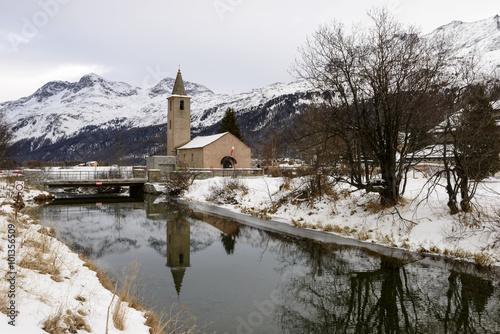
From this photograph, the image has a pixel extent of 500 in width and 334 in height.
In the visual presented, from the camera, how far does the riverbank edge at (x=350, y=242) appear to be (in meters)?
11.2

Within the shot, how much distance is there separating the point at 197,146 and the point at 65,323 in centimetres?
3913

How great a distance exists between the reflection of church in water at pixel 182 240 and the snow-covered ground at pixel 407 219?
2.81 m

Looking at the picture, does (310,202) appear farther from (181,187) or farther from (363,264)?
(181,187)

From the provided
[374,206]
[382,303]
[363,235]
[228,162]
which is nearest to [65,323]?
[382,303]

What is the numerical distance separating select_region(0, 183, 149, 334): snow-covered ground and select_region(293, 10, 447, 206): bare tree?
11.9m

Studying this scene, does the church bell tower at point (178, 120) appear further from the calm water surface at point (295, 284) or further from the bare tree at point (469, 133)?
the bare tree at point (469, 133)

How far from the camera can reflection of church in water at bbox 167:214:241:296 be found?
38.9ft

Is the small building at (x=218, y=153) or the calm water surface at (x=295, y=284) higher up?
the small building at (x=218, y=153)

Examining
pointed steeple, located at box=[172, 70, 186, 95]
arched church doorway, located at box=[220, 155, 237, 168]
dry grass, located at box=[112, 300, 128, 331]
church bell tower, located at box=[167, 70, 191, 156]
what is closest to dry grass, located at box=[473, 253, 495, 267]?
dry grass, located at box=[112, 300, 128, 331]

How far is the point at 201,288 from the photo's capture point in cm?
984

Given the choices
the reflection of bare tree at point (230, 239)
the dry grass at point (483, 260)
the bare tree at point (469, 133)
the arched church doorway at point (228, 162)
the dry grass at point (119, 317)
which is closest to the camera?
the dry grass at point (119, 317)

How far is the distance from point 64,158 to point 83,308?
214548 millimetres

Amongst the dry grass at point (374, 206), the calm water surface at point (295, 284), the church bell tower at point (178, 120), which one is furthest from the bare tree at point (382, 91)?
the church bell tower at point (178, 120)

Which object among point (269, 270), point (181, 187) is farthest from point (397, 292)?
point (181, 187)
